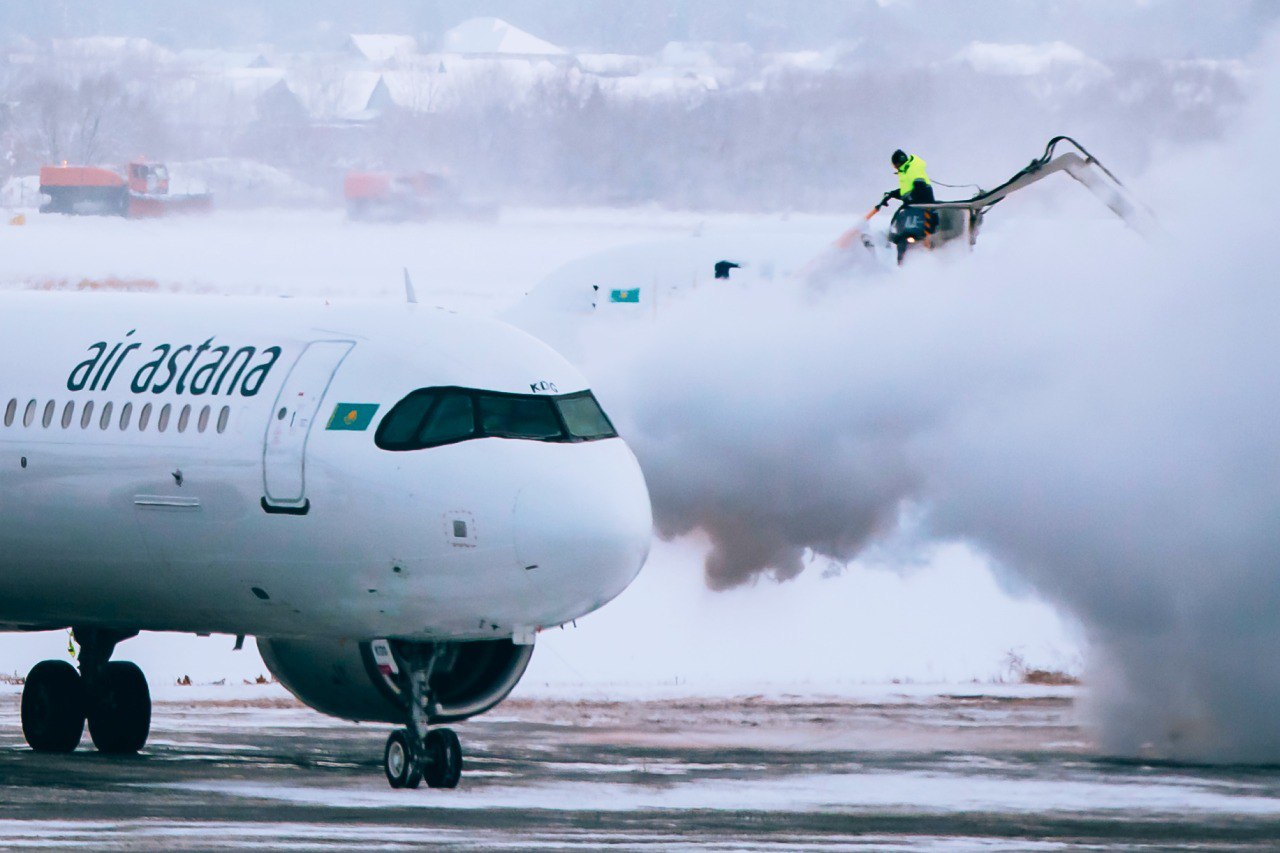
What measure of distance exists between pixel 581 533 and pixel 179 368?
455 centimetres

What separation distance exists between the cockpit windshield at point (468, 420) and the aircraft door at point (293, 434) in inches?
29.5

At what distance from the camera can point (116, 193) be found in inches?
2466

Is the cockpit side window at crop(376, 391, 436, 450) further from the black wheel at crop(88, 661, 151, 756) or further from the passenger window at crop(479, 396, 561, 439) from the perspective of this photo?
the black wheel at crop(88, 661, 151, 756)

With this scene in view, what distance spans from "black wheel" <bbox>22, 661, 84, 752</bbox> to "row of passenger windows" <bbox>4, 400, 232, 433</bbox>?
3.02 meters

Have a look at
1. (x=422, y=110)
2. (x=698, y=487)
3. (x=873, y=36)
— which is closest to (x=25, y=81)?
(x=422, y=110)

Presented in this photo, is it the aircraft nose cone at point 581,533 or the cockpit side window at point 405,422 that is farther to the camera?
the cockpit side window at point 405,422

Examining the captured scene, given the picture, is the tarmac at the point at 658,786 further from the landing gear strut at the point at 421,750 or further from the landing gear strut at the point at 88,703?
the landing gear strut at the point at 88,703

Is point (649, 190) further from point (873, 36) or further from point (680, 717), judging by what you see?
point (680, 717)

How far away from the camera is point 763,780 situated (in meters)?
24.6

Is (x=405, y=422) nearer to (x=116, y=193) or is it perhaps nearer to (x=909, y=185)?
(x=909, y=185)

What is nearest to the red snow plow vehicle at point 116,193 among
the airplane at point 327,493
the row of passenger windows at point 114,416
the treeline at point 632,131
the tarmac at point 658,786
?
the treeline at point 632,131

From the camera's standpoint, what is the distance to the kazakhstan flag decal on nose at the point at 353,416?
2298 centimetres

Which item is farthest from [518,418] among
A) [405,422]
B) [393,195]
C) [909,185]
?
[393,195]

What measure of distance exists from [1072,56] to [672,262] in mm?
13040
